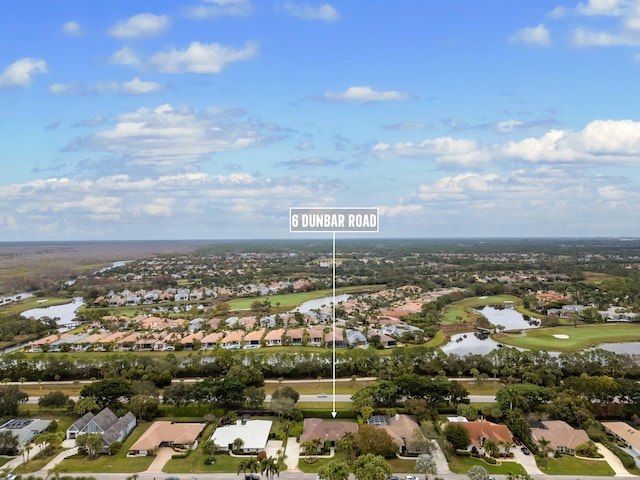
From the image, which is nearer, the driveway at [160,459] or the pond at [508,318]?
the driveway at [160,459]

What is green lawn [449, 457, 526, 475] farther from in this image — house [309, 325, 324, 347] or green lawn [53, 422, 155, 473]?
house [309, 325, 324, 347]

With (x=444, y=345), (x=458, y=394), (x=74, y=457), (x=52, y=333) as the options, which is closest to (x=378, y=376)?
(x=458, y=394)

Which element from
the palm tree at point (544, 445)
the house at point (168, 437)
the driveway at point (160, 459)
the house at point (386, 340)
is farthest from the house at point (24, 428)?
the house at point (386, 340)

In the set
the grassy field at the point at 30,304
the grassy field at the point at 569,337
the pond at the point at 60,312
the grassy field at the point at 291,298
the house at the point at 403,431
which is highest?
the grassy field at the point at 291,298

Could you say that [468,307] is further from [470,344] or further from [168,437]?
[168,437]

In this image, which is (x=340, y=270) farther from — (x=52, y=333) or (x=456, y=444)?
(x=456, y=444)

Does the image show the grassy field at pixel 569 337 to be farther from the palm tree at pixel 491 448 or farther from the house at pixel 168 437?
the house at pixel 168 437

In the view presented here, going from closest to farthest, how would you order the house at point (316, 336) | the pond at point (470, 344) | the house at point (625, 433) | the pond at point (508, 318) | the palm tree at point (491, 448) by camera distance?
the palm tree at point (491, 448)
the house at point (625, 433)
the pond at point (470, 344)
the house at point (316, 336)
the pond at point (508, 318)

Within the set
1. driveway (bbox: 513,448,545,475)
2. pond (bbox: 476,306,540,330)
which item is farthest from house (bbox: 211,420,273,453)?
pond (bbox: 476,306,540,330)

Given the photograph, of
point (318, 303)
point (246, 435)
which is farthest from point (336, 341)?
point (318, 303)
